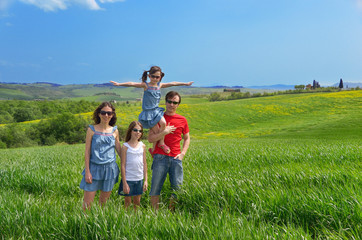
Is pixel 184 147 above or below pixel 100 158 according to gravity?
above

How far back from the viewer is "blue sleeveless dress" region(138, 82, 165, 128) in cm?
424

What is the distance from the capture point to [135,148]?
448 cm

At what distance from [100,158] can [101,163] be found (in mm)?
82

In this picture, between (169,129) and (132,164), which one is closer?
(169,129)

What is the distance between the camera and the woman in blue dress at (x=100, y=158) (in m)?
4.16

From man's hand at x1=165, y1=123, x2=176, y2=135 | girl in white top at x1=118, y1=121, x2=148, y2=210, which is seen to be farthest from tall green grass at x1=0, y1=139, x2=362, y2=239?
man's hand at x1=165, y1=123, x2=176, y2=135

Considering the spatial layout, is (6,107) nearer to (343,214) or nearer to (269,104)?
(269,104)

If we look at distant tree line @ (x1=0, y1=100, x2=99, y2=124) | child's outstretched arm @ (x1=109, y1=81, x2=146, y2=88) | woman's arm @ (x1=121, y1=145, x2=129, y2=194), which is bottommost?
distant tree line @ (x1=0, y1=100, x2=99, y2=124)

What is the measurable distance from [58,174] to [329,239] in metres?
6.21

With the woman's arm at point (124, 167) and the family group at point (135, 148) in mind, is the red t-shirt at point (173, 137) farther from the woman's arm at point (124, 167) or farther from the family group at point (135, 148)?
the woman's arm at point (124, 167)

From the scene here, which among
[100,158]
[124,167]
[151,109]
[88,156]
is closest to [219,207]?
[124,167]

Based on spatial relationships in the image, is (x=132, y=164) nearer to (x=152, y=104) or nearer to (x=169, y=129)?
(x=169, y=129)

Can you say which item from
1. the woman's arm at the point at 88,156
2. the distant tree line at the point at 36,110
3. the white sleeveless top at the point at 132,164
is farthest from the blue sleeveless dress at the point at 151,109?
the distant tree line at the point at 36,110

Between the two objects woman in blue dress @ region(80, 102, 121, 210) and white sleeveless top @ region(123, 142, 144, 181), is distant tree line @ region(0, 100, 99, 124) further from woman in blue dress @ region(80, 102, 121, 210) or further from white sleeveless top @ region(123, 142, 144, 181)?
white sleeveless top @ region(123, 142, 144, 181)
